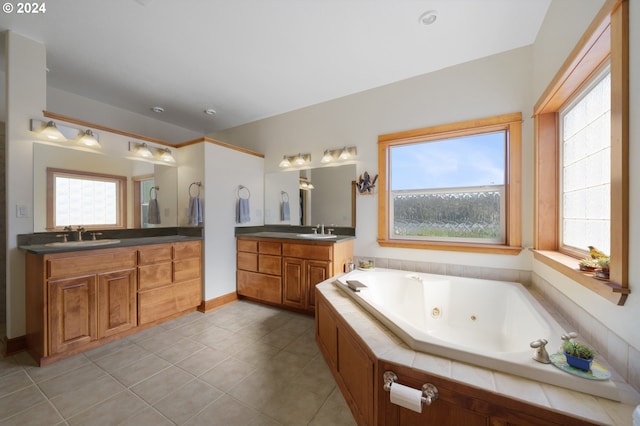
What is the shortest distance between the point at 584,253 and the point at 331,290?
175 cm

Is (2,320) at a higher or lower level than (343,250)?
lower

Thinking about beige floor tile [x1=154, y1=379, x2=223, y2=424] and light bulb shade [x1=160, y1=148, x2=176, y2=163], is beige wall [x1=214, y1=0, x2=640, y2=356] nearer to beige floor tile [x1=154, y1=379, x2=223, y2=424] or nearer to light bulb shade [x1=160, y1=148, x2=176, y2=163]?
light bulb shade [x1=160, y1=148, x2=176, y2=163]

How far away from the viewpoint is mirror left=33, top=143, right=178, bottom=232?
2.24 m

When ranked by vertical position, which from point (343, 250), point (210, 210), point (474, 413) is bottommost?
point (474, 413)

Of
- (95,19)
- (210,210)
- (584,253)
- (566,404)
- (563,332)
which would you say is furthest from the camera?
(210,210)

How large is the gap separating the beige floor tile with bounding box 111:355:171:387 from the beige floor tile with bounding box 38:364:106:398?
0.47 ft

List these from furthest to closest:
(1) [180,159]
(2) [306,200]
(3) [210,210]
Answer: (2) [306,200] < (1) [180,159] < (3) [210,210]

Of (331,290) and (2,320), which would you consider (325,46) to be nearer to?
(331,290)

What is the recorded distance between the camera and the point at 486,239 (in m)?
2.48

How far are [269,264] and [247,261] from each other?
1.24ft

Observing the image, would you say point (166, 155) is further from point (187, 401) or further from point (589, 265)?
point (589, 265)

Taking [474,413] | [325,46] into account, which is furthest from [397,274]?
[325,46]

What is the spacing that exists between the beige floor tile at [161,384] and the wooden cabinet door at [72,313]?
0.85 m

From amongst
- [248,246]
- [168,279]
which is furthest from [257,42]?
[168,279]
